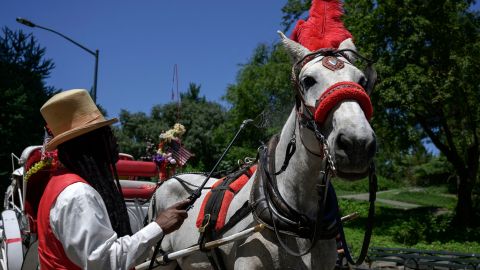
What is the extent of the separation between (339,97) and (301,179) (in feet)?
2.28

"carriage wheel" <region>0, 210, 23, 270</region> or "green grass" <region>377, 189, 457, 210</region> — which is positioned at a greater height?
"carriage wheel" <region>0, 210, 23, 270</region>

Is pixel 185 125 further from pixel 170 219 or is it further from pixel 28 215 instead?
pixel 170 219

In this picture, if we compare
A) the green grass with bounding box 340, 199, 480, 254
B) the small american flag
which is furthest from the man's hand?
the green grass with bounding box 340, 199, 480, 254

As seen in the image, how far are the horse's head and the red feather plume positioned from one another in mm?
144

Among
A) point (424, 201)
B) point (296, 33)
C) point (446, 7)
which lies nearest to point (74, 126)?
point (296, 33)

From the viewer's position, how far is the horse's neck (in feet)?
9.75

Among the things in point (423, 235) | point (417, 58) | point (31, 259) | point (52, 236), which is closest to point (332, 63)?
point (52, 236)

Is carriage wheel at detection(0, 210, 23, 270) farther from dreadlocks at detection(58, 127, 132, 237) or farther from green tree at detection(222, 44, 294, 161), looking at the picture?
green tree at detection(222, 44, 294, 161)

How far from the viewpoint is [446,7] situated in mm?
15742

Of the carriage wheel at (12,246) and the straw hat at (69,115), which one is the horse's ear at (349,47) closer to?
the straw hat at (69,115)

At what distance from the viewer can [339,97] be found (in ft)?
8.37

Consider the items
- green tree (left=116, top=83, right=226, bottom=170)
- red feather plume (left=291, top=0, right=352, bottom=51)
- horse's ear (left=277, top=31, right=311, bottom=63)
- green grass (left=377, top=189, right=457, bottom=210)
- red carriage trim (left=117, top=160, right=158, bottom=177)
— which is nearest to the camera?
horse's ear (left=277, top=31, right=311, bottom=63)

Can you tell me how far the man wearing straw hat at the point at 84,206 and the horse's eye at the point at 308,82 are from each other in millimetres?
1048

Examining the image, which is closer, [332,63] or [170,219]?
[170,219]
